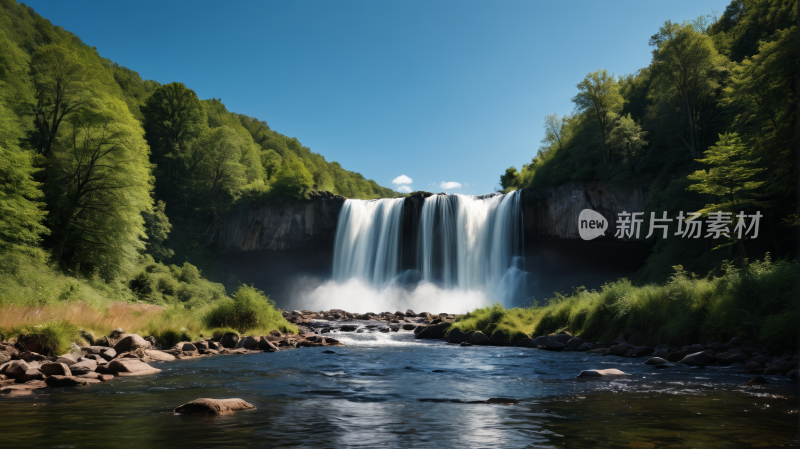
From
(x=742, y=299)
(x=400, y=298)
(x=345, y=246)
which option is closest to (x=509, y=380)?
(x=742, y=299)

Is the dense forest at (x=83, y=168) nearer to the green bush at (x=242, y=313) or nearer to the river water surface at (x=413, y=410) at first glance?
the green bush at (x=242, y=313)

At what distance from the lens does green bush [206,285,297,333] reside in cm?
2200

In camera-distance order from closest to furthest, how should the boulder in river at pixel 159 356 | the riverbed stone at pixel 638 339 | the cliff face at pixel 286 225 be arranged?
the boulder in river at pixel 159 356 < the riverbed stone at pixel 638 339 < the cliff face at pixel 286 225

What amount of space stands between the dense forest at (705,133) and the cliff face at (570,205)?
35.6 inches

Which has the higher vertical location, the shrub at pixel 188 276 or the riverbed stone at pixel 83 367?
the shrub at pixel 188 276

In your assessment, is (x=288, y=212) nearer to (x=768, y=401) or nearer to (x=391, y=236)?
(x=391, y=236)

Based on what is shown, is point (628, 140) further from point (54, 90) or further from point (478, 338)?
point (54, 90)

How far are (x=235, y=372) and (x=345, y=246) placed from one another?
42.7 m

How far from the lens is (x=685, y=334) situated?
16016 mm

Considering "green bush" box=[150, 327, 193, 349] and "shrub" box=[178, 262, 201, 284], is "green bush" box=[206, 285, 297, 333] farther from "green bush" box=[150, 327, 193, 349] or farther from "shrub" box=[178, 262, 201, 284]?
"shrub" box=[178, 262, 201, 284]

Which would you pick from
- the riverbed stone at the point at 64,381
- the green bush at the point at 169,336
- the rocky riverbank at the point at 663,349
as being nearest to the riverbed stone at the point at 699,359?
the rocky riverbank at the point at 663,349

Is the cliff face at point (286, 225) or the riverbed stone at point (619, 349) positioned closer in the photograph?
the riverbed stone at point (619, 349)

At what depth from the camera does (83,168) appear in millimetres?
30109

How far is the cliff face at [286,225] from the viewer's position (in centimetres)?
5706
